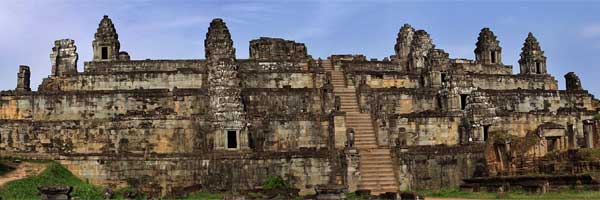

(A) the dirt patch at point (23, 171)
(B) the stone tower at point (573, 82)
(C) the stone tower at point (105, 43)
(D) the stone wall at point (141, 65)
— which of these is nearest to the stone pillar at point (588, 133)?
(B) the stone tower at point (573, 82)

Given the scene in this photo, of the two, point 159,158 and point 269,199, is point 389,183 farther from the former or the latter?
point 159,158

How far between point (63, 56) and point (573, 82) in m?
33.7

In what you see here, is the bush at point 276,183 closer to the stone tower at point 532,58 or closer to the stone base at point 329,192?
the stone base at point 329,192

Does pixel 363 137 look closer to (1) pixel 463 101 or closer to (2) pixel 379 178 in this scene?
(2) pixel 379 178

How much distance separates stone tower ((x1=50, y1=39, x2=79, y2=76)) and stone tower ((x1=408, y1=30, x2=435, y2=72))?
21.1 m

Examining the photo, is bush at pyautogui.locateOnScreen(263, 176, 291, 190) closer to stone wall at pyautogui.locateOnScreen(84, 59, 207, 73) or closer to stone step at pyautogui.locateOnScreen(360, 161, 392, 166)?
stone step at pyautogui.locateOnScreen(360, 161, 392, 166)

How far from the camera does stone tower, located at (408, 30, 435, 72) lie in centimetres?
5069

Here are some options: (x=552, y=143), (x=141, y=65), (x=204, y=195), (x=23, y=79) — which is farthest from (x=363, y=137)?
(x=23, y=79)

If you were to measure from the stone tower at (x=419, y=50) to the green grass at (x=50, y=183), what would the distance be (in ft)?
73.1

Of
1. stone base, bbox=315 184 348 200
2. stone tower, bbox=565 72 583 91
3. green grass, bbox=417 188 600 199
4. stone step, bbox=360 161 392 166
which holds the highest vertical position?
stone tower, bbox=565 72 583 91

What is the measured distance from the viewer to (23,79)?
154ft

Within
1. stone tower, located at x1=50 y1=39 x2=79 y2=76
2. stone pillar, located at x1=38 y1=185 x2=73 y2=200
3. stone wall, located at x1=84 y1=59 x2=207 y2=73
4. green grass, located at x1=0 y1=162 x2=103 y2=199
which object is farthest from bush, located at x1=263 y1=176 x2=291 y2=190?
stone tower, located at x1=50 y1=39 x2=79 y2=76

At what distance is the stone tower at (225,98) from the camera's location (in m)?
40.1

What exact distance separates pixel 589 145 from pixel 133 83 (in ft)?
83.6
